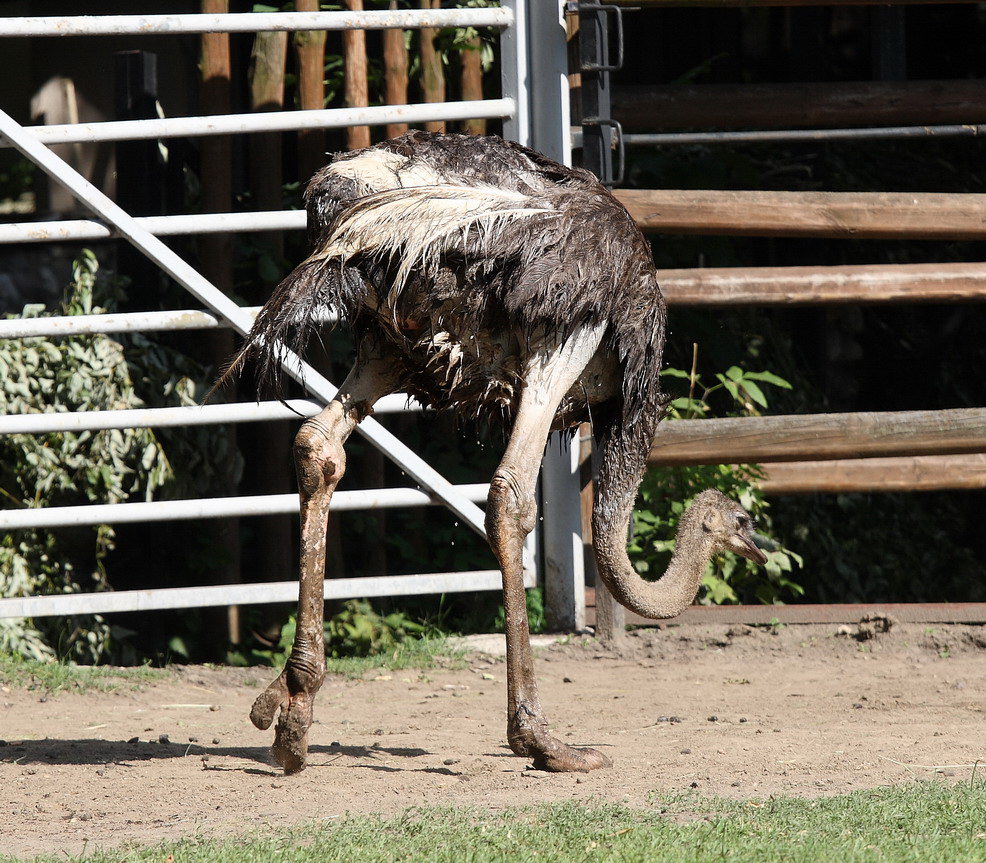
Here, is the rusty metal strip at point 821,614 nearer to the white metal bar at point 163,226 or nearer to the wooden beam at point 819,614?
the wooden beam at point 819,614

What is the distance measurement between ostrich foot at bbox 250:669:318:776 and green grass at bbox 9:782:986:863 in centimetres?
64

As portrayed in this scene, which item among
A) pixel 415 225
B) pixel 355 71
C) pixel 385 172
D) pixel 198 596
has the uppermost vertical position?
pixel 355 71

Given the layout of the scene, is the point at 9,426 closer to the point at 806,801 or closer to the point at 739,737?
the point at 739,737

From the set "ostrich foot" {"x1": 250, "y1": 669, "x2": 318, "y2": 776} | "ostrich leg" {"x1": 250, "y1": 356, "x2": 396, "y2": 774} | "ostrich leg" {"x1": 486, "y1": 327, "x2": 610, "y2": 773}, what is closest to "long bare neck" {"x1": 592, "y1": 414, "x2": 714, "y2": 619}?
"ostrich leg" {"x1": 486, "y1": 327, "x2": 610, "y2": 773}

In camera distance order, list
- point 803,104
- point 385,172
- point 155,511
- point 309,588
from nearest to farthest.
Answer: point 309,588
point 385,172
point 155,511
point 803,104

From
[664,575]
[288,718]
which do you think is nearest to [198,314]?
[288,718]

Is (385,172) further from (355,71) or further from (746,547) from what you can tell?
(355,71)

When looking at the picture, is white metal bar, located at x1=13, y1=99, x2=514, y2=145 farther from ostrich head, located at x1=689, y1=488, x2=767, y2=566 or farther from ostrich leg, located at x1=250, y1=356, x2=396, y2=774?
ostrich head, located at x1=689, y1=488, x2=767, y2=566

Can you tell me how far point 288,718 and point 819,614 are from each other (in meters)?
3.52

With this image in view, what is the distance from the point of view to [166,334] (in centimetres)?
734

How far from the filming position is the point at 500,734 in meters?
5.22

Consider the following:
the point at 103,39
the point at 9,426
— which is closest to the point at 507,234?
the point at 9,426

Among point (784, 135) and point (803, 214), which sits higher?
point (784, 135)

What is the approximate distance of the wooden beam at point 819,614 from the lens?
6938 millimetres
